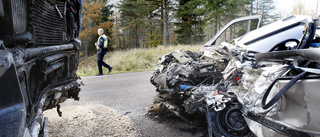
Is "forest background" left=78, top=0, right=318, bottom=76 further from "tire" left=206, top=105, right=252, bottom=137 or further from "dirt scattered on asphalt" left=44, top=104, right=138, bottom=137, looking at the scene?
"tire" left=206, top=105, right=252, bottom=137

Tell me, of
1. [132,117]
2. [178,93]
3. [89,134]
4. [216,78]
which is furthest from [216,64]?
[89,134]

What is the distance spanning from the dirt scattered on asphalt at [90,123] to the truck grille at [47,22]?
133 centimetres

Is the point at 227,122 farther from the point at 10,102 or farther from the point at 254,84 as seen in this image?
the point at 10,102

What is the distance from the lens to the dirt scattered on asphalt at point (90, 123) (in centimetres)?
296

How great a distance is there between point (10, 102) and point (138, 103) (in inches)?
129

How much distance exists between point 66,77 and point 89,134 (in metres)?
0.91

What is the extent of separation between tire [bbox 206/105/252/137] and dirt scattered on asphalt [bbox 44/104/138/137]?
111cm

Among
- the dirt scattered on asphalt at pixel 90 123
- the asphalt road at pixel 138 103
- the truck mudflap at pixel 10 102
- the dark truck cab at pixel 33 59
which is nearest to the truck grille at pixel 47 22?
the dark truck cab at pixel 33 59

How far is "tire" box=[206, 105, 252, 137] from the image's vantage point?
8.22 ft

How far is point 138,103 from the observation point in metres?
4.33

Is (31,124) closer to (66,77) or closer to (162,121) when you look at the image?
(66,77)

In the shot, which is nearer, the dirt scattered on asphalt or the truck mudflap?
the truck mudflap

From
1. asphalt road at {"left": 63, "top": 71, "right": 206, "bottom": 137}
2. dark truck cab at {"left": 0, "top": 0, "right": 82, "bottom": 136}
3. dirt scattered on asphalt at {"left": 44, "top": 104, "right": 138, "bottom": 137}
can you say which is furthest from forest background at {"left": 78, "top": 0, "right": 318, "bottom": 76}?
dark truck cab at {"left": 0, "top": 0, "right": 82, "bottom": 136}

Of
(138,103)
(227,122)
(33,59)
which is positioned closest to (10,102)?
(33,59)
